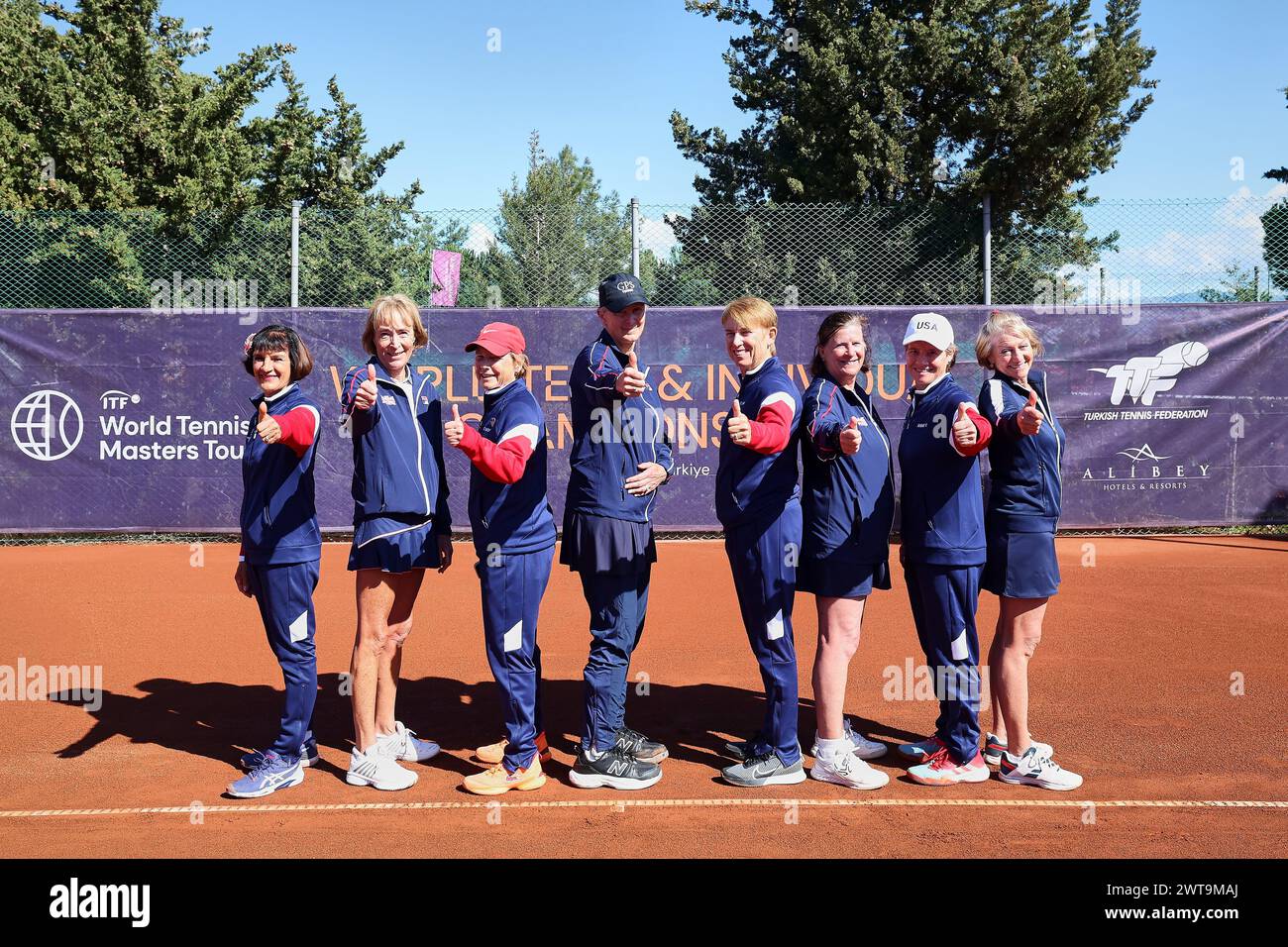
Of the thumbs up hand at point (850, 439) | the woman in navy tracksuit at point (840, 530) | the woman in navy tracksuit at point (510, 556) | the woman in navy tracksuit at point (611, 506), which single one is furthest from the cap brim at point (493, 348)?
the thumbs up hand at point (850, 439)

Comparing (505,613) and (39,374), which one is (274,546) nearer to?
(505,613)

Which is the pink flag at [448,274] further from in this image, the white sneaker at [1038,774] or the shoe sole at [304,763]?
the white sneaker at [1038,774]

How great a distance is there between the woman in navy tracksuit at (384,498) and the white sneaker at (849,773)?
1760 mm

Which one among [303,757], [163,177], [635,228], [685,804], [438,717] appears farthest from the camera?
[163,177]

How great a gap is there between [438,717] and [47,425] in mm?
8492

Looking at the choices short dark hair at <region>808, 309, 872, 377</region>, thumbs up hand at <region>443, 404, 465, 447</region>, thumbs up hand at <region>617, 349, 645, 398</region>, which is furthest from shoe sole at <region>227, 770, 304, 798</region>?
short dark hair at <region>808, 309, 872, 377</region>

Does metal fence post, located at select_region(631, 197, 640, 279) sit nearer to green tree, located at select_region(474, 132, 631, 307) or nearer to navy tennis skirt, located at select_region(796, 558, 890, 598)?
green tree, located at select_region(474, 132, 631, 307)

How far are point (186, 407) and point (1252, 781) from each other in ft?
35.3

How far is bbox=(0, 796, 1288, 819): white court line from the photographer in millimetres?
4141

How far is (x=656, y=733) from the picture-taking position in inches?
204

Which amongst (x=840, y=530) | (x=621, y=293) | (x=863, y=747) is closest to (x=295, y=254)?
(x=621, y=293)

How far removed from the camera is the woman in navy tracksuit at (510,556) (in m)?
4.32

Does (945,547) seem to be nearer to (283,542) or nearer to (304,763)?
(283,542)

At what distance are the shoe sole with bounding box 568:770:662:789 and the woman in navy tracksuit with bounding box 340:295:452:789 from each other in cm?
72
